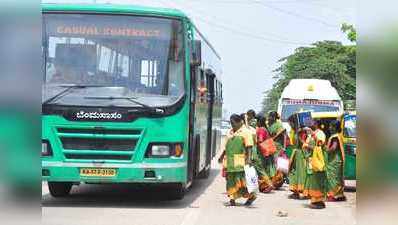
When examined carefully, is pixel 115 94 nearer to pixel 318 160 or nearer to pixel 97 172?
pixel 97 172

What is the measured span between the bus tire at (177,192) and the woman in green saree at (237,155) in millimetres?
817

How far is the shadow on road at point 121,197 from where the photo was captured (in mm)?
11133

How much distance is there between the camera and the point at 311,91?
22547 millimetres

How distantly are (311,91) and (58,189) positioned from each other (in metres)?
12.4

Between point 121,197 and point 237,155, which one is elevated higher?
point 237,155

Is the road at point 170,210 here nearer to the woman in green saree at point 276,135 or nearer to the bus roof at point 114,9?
the woman in green saree at point 276,135

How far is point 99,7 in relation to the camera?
34.1ft

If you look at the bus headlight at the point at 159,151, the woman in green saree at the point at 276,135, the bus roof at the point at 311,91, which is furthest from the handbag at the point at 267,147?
the bus roof at the point at 311,91

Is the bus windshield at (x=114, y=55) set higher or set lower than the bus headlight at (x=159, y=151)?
higher

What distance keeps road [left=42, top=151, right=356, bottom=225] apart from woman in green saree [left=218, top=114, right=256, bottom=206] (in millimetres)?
319

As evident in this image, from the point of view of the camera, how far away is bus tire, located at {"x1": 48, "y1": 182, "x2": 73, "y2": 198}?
11789 millimetres

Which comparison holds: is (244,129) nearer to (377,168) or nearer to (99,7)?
(99,7)

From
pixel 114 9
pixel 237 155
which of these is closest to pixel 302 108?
pixel 237 155

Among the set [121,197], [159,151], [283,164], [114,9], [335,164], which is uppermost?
[114,9]
